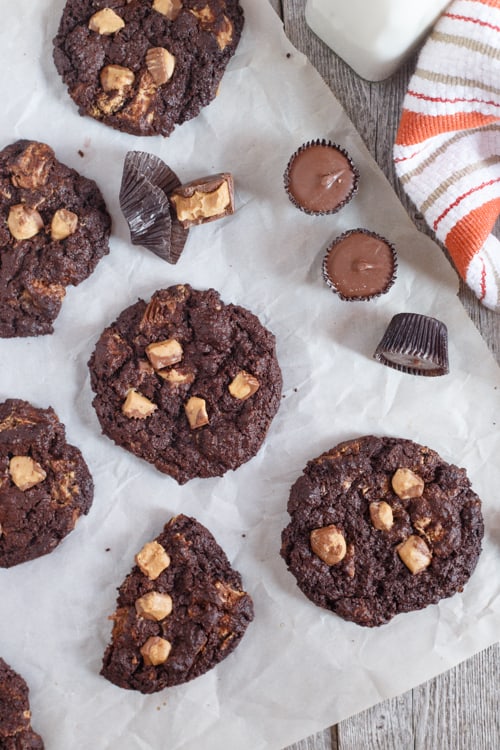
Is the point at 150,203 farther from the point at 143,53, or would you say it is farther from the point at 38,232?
the point at 143,53

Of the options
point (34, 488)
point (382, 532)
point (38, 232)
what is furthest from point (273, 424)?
point (38, 232)

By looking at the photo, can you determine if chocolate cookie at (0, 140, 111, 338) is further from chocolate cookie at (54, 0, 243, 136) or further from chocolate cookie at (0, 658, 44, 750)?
chocolate cookie at (0, 658, 44, 750)

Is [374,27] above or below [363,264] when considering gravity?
above

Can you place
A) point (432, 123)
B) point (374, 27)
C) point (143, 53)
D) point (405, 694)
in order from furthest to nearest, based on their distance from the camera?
point (405, 694), point (143, 53), point (432, 123), point (374, 27)

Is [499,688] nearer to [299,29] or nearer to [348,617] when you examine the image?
[348,617]

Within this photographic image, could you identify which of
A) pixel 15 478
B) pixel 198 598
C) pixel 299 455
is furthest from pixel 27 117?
pixel 198 598

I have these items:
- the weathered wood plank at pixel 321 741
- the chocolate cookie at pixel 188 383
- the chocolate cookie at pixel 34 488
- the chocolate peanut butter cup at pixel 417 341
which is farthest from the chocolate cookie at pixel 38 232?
the weathered wood plank at pixel 321 741

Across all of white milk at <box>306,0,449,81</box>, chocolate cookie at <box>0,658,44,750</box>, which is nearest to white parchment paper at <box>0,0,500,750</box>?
chocolate cookie at <box>0,658,44,750</box>
